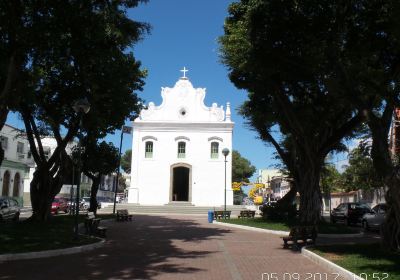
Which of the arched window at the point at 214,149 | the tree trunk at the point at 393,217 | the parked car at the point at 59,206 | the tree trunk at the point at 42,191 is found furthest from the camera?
the arched window at the point at 214,149

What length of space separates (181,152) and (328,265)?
35286 mm

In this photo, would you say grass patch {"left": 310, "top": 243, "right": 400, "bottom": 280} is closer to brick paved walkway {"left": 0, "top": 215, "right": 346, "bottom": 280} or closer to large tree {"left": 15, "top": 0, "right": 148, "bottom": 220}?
brick paved walkway {"left": 0, "top": 215, "right": 346, "bottom": 280}

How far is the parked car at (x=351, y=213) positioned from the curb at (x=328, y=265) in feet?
55.1

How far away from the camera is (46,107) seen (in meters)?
22.5

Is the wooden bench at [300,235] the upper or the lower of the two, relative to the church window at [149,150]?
lower

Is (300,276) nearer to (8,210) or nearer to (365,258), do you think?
(365,258)

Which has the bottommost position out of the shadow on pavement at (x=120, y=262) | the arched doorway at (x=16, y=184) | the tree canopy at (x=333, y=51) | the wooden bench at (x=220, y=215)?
the shadow on pavement at (x=120, y=262)

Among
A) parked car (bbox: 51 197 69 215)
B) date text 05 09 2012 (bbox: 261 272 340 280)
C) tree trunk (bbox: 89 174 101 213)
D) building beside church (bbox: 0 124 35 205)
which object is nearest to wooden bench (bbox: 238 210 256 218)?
tree trunk (bbox: 89 174 101 213)

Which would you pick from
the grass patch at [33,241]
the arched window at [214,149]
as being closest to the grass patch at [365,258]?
the grass patch at [33,241]

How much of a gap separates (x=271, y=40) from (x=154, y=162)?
31140 mm

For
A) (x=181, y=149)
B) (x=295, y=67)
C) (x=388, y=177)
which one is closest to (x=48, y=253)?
(x=388, y=177)

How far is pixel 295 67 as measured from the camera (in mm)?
17156

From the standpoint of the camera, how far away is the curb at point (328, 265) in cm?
931

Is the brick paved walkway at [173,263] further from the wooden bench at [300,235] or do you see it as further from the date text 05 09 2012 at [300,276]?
the wooden bench at [300,235]
